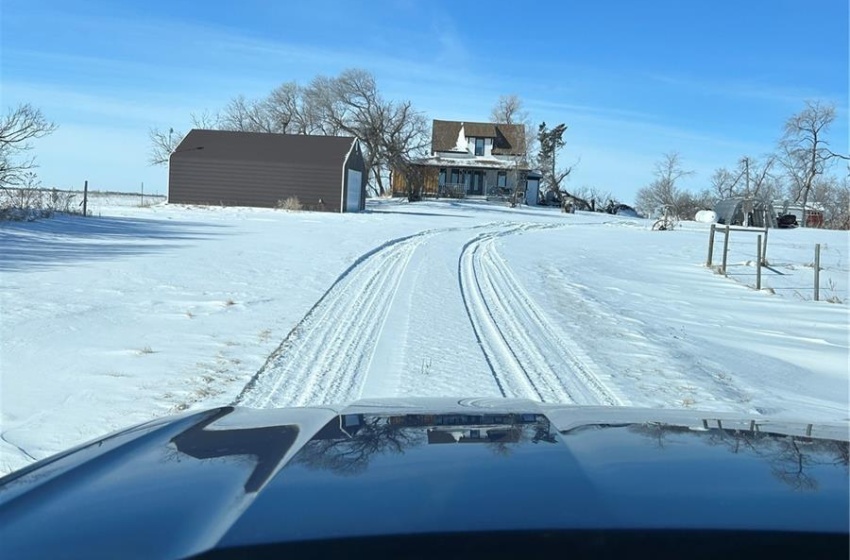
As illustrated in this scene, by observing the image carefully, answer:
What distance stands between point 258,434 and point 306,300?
9890 mm

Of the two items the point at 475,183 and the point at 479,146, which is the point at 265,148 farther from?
the point at 479,146

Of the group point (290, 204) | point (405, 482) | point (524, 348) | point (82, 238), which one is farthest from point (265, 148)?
point (405, 482)

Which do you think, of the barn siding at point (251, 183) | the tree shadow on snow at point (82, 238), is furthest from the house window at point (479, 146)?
the tree shadow on snow at point (82, 238)

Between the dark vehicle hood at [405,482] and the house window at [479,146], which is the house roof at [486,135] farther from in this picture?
the dark vehicle hood at [405,482]

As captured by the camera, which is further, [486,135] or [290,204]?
[486,135]

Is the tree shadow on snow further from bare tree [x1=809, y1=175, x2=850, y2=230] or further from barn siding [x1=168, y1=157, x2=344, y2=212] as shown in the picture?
bare tree [x1=809, y1=175, x2=850, y2=230]

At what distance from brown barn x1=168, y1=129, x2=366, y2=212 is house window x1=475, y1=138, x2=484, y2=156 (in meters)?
25.8

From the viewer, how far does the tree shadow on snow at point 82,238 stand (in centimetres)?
1592

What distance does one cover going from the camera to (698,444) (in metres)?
2.87

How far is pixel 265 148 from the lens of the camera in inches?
1938

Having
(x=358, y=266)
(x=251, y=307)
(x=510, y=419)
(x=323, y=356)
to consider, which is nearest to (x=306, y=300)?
(x=251, y=307)

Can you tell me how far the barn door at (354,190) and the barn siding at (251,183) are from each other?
1136 mm

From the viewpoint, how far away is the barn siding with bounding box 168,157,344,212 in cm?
4734

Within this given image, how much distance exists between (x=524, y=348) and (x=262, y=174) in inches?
1579
